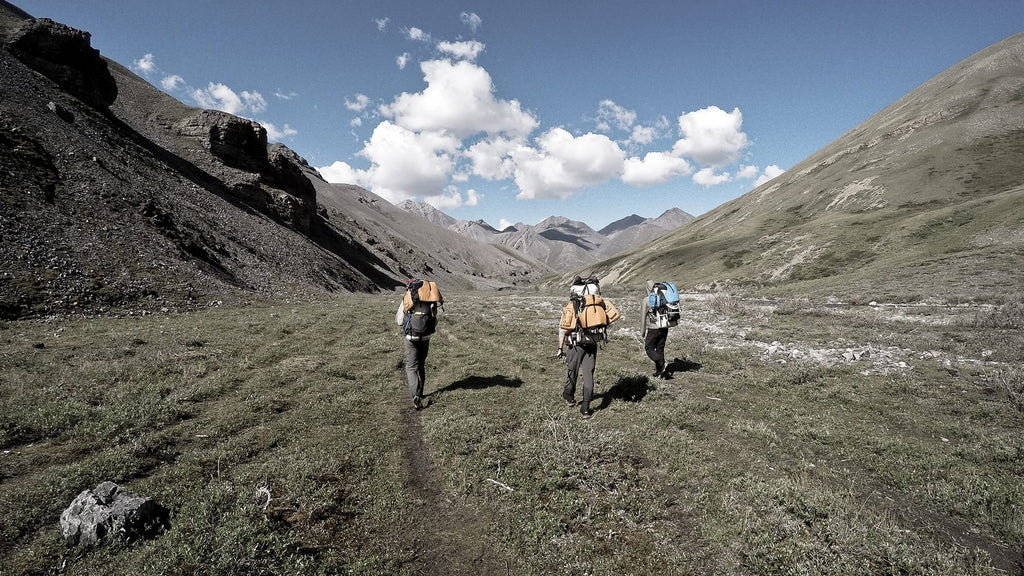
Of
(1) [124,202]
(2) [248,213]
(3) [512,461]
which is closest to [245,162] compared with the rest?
(2) [248,213]

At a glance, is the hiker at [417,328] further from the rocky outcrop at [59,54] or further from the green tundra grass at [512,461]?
the rocky outcrop at [59,54]

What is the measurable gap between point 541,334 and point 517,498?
50.0ft

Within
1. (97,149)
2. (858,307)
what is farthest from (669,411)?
(97,149)

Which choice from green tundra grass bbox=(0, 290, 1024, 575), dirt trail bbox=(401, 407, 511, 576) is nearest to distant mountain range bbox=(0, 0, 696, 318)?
green tundra grass bbox=(0, 290, 1024, 575)

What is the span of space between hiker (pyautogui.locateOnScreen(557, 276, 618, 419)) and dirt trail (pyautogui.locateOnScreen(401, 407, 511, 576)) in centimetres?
457

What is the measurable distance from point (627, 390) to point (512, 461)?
5786mm

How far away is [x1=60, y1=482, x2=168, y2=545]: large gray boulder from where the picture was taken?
16.4ft

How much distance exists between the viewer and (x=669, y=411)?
10031 mm

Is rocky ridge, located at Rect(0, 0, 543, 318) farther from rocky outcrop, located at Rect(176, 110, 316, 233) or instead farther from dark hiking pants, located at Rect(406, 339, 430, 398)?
dark hiking pants, located at Rect(406, 339, 430, 398)

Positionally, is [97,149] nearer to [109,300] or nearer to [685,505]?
[109,300]

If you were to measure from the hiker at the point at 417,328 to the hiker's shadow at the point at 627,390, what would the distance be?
17.5 ft

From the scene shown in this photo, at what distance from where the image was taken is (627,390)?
1215 cm

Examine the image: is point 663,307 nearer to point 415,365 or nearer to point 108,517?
point 415,365

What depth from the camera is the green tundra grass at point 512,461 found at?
5301mm
